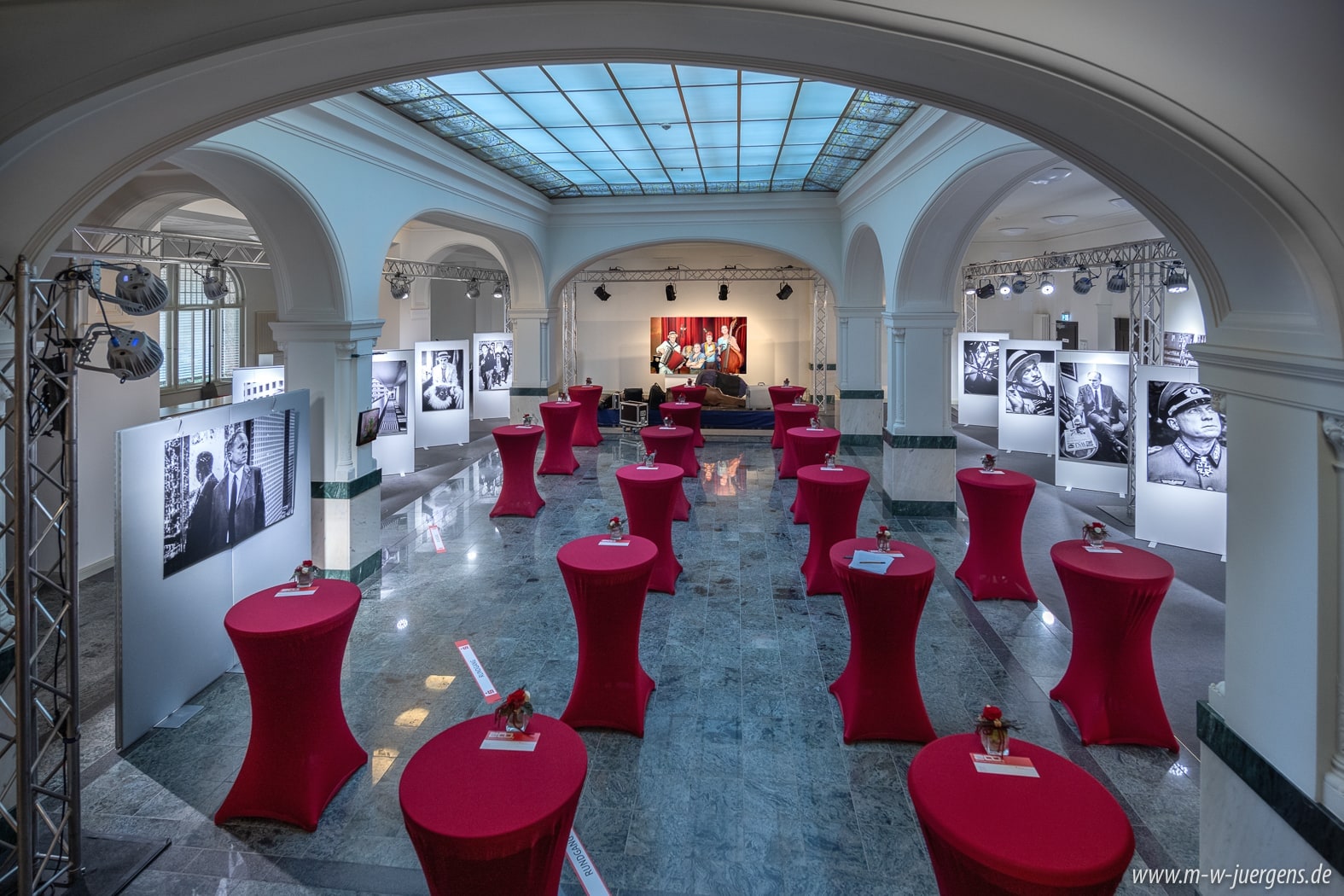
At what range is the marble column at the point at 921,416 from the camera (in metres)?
9.33

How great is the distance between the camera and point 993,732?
279 cm

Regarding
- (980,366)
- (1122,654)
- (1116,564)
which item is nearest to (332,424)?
(1116,564)

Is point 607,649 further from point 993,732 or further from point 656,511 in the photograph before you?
point 656,511

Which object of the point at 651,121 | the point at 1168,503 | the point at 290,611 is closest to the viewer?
the point at 290,611

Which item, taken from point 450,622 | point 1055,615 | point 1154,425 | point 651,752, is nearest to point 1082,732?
point 1055,615

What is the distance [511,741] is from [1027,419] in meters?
13.1

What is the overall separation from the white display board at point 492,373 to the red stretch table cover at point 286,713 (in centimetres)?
1236

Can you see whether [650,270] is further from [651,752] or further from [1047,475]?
[651,752]

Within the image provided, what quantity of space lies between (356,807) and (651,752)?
1593 mm

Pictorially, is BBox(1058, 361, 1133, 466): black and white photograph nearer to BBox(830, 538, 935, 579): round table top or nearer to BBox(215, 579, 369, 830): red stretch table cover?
BBox(830, 538, 935, 579): round table top

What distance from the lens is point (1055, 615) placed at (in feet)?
21.4

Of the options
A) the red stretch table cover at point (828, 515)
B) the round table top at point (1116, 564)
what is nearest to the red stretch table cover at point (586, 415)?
the red stretch table cover at point (828, 515)

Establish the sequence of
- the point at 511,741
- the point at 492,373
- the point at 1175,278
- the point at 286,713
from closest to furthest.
Answer: the point at 511,741 → the point at 286,713 → the point at 1175,278 → the point at 492,373

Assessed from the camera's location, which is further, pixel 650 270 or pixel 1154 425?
pixel 650 270
